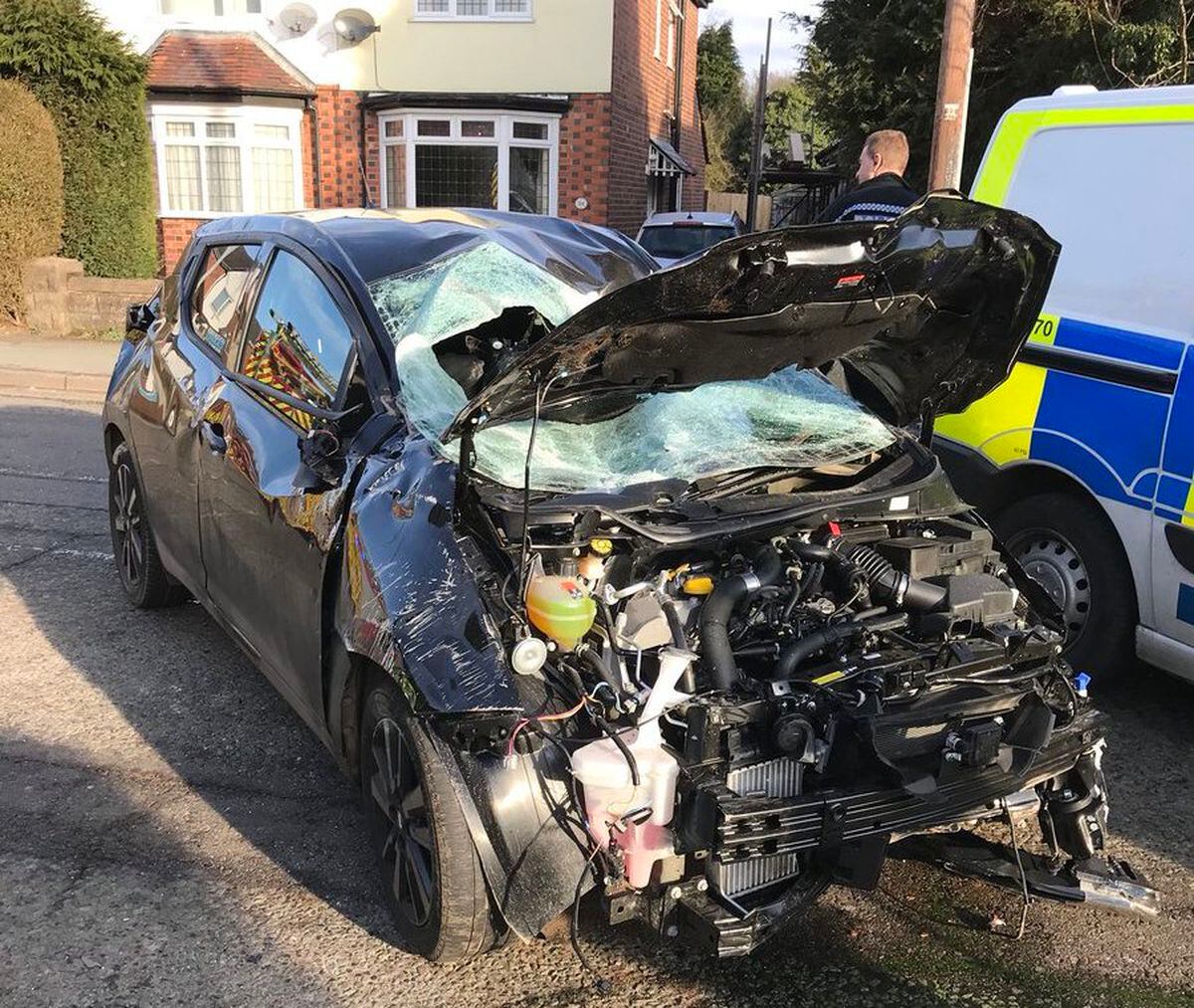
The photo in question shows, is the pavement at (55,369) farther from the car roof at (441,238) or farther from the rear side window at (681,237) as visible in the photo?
the car roof at (441,238)

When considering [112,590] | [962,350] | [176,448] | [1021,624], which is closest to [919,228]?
[962,350]

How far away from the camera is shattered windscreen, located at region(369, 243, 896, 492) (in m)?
3.11

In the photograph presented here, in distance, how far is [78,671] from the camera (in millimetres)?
4602

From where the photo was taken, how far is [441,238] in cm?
387

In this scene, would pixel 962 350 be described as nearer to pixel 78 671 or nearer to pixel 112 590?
pixel 78 671

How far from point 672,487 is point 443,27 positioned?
16.2 meters

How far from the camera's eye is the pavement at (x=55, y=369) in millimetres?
11234

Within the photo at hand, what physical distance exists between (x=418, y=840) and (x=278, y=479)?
1.23m

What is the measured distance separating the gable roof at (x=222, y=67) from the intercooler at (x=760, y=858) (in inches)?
677

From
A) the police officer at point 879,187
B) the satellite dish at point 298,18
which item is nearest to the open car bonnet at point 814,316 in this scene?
the police officer at point 879,187

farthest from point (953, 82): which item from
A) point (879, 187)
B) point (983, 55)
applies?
point (983, 55)

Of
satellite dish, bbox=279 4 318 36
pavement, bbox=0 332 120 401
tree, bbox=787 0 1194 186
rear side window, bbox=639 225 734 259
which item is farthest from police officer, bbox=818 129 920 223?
satellite dish, bbox=279 4 318 36

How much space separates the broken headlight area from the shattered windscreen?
318mm

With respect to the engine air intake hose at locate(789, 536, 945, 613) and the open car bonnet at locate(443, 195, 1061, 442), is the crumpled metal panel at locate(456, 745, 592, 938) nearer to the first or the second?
the open car bonnet at locate(443, 195, 1061, 442)
